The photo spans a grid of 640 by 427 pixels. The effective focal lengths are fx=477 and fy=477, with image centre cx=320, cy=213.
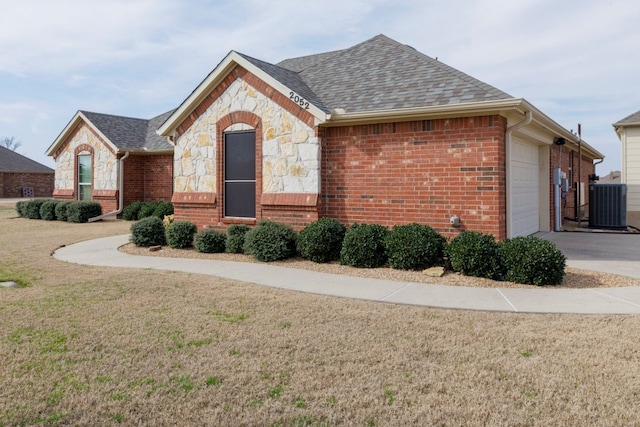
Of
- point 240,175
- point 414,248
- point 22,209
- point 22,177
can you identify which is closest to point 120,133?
point 22,209

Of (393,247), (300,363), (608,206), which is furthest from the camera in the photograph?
(608,206)

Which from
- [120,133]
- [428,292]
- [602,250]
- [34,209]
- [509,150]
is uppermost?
[120,133]

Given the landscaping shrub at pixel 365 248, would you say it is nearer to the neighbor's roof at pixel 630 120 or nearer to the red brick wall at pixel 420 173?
the red brick wall at pixel 420 173

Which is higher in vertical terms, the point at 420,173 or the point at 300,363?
the point at 420,173

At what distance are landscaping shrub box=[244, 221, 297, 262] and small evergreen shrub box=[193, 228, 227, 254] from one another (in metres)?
1.09

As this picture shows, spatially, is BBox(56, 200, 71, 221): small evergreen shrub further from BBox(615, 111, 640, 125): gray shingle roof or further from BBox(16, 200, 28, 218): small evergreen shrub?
BBox(615, 111, 640, 125): gray shingle roof

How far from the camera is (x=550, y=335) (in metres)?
5.14

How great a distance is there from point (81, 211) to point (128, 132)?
4.93 m

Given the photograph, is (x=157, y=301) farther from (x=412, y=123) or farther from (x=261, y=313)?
(x=412, y=123)

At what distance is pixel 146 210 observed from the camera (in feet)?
65.8

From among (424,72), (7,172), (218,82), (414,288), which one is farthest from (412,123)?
(7,172)

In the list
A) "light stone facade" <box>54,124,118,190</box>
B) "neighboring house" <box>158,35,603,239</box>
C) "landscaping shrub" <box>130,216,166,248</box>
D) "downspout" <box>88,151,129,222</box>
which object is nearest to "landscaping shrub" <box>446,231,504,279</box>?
"neighboring house" <box>158,35,603,239</box>

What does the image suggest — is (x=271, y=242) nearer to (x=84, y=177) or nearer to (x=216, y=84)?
(x=216, y=84)

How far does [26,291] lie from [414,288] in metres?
5.97
